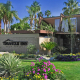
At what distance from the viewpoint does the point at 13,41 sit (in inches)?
757

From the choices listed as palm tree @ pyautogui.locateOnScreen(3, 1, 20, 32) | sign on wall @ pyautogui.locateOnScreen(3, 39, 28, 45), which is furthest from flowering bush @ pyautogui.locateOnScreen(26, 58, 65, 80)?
palm tree @ pyautogui.locateOnScreen(3, 1, 20, 32)

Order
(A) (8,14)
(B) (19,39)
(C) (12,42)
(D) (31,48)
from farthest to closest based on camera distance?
1. (A) (8,14)
2. (C) (12,42)
3. (B) (19,39)
4. (D) (31,48)

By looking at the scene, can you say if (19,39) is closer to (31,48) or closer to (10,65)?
(31,48)

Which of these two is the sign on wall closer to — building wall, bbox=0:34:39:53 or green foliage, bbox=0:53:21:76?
building wall, bbox=0:34:39:53

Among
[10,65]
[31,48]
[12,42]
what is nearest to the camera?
[10,65]

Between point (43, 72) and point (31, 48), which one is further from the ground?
point (31, 48)

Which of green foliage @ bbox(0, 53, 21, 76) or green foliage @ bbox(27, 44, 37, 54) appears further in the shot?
green foliage @ bbox(27, 44, 37, 54)

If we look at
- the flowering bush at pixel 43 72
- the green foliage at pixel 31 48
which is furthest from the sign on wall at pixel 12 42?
the flowering bush at pixel 43 72

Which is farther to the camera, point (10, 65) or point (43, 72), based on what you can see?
point (10, 65)

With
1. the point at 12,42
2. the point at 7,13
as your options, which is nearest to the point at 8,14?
the point at 7,13

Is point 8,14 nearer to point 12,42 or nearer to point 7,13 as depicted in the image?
point 7,13

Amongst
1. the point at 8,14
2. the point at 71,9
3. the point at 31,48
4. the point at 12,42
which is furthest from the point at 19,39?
the point at 8,14

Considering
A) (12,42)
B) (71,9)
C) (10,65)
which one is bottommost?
(10,65)

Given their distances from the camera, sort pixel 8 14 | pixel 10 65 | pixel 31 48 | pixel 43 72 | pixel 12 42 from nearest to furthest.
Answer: pixel 43 72, pixel 10 65, pixel 31 48, pixel 12 42, pixel 8 14
